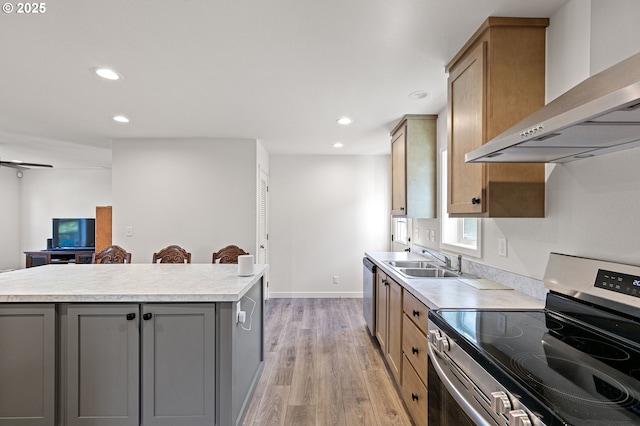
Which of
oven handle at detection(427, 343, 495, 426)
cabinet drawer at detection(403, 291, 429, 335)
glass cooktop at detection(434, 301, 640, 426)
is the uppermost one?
glass cooktop at detection(434, 301, 640, 426)

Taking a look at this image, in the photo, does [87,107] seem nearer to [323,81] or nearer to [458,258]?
[323,81]

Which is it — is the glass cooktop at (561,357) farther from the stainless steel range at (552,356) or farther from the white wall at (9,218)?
the white wall at (9,218)

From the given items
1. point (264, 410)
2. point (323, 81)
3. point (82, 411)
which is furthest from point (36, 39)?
point (264, 410)

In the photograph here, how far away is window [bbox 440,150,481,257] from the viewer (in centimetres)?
249

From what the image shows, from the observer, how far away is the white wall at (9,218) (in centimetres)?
614

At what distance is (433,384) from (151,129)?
3.86m

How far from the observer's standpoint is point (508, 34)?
154 centimetres

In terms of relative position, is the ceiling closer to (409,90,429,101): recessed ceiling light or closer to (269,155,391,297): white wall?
(409,90,429,101): recessed ceiling light

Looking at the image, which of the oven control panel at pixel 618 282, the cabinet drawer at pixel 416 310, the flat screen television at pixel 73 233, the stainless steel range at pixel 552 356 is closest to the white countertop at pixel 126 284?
the cabinet drawer at pixel 416 310

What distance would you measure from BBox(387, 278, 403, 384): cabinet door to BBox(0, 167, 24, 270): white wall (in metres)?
8.16

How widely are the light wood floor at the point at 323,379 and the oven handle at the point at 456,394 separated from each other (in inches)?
40.0

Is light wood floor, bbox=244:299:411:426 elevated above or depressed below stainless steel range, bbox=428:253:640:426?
below

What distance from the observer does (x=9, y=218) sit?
6.23 metres
